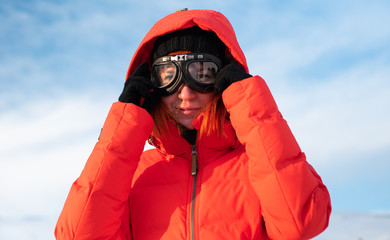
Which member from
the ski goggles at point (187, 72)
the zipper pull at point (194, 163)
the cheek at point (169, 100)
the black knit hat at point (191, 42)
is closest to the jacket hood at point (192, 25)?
the black knit hat at point (191, 42)

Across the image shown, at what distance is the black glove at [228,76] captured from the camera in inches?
114

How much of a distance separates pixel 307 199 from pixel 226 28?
5.05 ft

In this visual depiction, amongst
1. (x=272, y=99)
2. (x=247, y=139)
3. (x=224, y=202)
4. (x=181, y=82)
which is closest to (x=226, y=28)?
(x=181, y=82)

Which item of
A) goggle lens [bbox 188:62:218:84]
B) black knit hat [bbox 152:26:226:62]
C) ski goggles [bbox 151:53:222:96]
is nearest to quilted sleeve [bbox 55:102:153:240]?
ski goggles [bbox 151:53:222:96]

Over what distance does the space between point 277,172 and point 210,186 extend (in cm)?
51

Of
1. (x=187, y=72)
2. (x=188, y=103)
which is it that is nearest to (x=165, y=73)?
(x=187, y=72)

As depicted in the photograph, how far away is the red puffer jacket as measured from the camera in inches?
102

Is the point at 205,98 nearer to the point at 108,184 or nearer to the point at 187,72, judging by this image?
the point at 187,72

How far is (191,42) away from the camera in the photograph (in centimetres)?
323

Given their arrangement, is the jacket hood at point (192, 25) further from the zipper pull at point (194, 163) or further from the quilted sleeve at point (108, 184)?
the zipper pull at point (194, 163)

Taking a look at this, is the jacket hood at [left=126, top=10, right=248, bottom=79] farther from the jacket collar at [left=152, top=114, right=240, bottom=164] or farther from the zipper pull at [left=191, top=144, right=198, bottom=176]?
the zipper pull at [left=191, top=144, right=198, bottom=176]

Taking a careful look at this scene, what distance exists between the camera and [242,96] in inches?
109

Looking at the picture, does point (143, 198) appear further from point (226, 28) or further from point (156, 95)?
point (226, 28)

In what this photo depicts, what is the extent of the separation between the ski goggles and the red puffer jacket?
11.7 inches
